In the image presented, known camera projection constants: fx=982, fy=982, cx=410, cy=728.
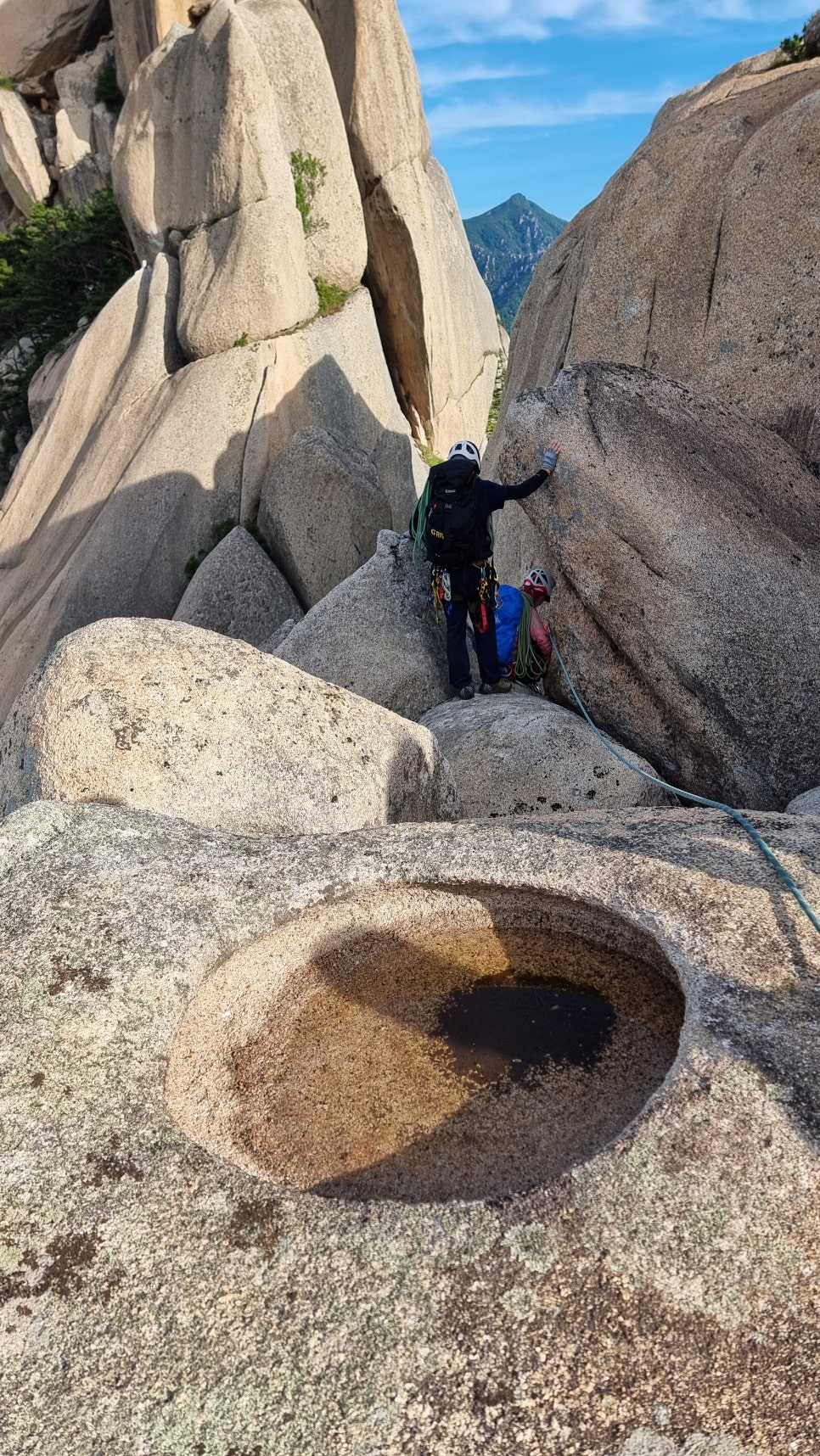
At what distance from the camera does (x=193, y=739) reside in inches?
245

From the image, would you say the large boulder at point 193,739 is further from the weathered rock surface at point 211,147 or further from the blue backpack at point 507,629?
the weathered rock surface at point 211,147

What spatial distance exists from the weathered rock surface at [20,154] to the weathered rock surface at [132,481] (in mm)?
15058

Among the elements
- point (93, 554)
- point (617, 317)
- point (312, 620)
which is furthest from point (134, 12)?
point (312, 620)

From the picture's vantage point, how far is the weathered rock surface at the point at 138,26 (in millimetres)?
22734

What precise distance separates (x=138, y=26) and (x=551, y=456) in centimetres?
2346

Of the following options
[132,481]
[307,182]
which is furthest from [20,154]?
[132,481]

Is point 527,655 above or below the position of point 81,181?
below

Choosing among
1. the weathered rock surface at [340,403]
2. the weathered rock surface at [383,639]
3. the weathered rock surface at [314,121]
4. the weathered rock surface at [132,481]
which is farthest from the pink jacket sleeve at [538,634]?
the weathered rock surface at [314,121]

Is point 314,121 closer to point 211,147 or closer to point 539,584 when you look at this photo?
point 211,147

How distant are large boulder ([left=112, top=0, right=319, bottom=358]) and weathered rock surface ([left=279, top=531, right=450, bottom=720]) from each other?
8.97 metres

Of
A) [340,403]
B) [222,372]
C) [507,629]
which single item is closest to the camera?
[507,629]

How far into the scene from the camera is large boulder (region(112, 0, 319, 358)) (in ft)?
57.5

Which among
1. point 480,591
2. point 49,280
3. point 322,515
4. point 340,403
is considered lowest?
point 480,591

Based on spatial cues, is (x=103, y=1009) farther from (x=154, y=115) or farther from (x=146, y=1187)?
(x=154, y=115)
